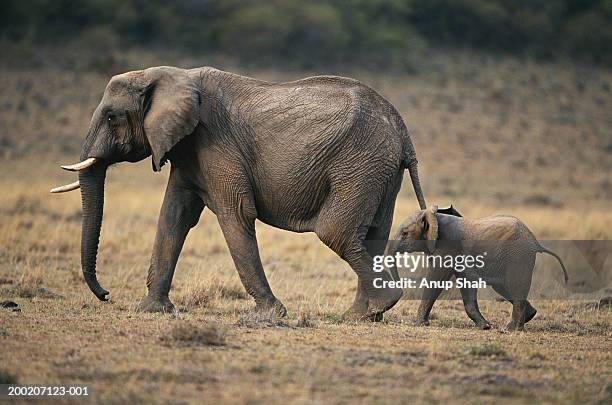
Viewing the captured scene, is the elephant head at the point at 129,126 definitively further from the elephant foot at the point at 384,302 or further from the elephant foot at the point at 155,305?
the elephant foot at the point at 384,302

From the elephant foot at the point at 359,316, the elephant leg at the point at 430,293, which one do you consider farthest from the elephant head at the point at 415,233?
the elephant foot at the point at 359,316

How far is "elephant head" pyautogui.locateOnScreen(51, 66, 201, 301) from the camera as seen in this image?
11539 millimetres

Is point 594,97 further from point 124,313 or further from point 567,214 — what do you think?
point 124,313

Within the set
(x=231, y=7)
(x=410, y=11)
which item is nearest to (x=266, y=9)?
(x=231, y=7)

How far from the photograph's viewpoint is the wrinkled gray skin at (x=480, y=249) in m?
11.8

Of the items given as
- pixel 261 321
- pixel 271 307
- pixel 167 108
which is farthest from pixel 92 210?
pixel 261 321

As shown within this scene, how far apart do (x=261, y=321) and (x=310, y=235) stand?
1101cm

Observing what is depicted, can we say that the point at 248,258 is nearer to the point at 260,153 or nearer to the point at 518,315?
the point at 260,153

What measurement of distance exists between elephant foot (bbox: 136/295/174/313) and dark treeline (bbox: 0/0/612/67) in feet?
106

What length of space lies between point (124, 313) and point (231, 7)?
125 ft

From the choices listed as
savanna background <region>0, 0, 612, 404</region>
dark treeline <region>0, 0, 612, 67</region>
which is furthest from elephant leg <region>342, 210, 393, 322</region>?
dark treeline <region>0, 0, 612, 67</region>

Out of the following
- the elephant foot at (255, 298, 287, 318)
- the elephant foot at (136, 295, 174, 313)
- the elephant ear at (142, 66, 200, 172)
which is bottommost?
the elephant foot at (136, 295, 174, 313)

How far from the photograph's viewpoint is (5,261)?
15914mm

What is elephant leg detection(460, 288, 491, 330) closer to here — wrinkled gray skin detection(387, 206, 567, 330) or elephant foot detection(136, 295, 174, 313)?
wrinkled gray skin detection(387, 206, 567, 330)
